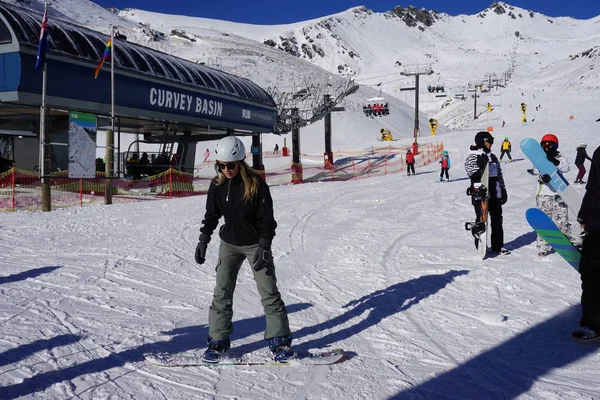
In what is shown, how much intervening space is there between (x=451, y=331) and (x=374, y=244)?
14.9 feet

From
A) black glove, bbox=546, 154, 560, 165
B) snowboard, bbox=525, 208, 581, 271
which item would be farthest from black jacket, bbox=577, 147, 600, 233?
black glove, bbox=546, 154, 560, 165

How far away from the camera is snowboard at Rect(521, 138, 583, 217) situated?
6.13m

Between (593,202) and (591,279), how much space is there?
674 mm

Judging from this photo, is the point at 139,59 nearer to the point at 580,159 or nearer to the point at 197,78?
the point at 197,78

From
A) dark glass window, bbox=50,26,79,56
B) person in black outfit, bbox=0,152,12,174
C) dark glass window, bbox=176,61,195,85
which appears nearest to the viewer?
dark glass window, bbox=50,26,79,56

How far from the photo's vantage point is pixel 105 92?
17797 millimetres

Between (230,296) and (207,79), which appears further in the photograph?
(207,79)

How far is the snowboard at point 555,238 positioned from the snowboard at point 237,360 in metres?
2.74

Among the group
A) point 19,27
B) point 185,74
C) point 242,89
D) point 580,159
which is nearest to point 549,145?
point 580,159

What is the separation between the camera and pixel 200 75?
2420 cm

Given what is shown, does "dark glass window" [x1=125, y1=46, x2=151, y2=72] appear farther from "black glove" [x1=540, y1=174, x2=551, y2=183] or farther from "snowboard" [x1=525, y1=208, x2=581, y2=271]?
"snowboard" [x1=525, y1=208, x2=581, y2=271]

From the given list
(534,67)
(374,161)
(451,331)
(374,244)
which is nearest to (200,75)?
(374,161)

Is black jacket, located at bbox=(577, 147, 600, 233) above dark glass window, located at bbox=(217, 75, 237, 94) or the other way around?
the other way around

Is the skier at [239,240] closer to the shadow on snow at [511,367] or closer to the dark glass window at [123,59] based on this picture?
Result: the shadow on snow at [511,367]
